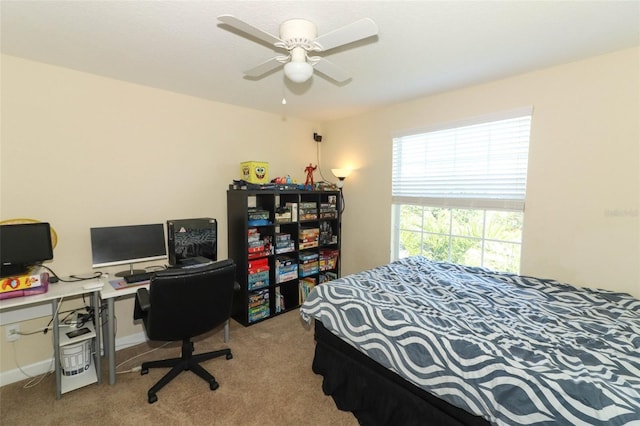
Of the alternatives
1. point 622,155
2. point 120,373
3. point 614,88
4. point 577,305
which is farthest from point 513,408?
point 120,373

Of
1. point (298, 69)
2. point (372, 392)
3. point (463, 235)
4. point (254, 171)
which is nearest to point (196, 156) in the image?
point (254, 171)

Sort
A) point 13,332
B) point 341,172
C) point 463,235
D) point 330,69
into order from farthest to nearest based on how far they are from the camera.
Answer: point 341,172
point 463,235
point 13,332
point 330,69

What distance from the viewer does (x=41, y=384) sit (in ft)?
7.06

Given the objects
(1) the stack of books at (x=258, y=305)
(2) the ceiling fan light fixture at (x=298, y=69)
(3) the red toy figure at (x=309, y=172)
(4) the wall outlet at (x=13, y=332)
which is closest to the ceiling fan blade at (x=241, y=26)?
(2) the ceiling fan light fixture at (x=298, y=69)

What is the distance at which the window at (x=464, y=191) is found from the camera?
2479 millimetres

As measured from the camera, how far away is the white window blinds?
2439mm

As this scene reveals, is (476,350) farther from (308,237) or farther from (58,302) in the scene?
(58,302)

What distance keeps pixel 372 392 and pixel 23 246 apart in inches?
101

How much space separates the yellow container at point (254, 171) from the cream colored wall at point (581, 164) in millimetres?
2009

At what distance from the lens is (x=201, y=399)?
6.45 ft

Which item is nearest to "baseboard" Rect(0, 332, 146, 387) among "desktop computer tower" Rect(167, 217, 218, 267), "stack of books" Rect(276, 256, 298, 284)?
"desktop computer tower" Rect(167, 217, 218, 267)

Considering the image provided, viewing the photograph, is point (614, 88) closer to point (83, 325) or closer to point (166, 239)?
point (166, 239)

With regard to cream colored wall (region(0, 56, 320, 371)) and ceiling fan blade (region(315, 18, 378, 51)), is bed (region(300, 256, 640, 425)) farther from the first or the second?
cream colored wall (region(0, 56, 320, 371))

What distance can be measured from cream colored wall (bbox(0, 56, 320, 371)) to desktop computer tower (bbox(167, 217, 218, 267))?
9.7 inches
